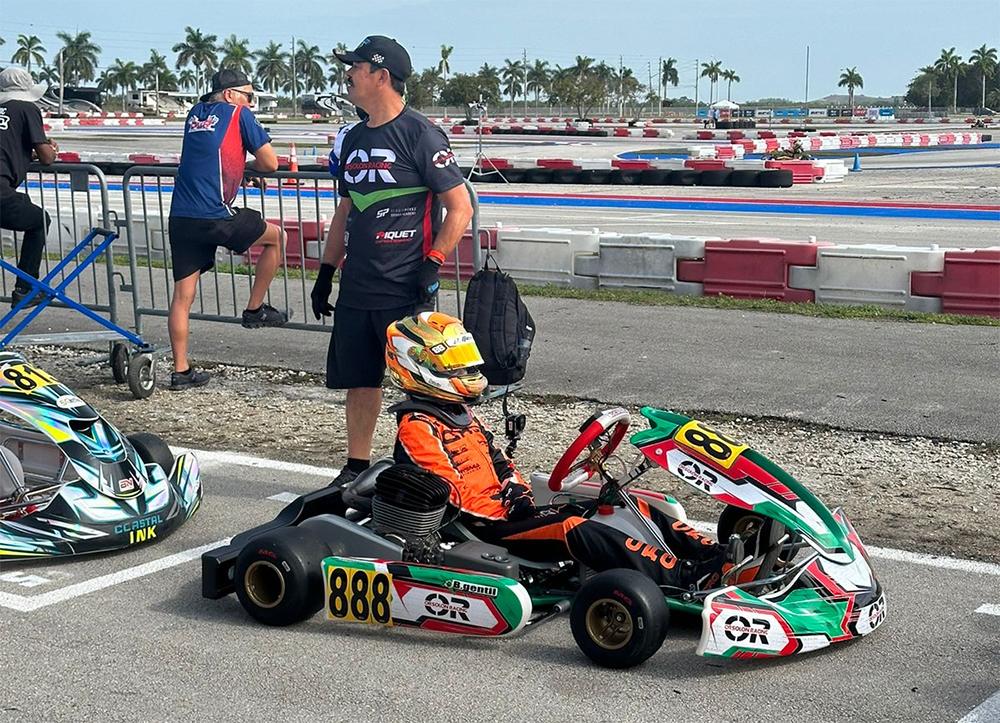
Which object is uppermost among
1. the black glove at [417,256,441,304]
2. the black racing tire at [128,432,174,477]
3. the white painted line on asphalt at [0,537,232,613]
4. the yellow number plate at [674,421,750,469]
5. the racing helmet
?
the black glove at [417,256,441,304]

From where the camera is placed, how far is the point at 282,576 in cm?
408

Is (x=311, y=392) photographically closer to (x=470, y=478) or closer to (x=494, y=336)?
(x=494, y=336)

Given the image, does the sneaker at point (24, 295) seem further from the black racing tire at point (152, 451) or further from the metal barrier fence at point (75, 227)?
the black racing tire at point (152, 451)

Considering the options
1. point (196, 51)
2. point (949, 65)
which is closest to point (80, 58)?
point (196, 51)

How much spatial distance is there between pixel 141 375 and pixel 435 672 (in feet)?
14.3

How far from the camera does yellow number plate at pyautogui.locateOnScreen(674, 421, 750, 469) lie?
12.7 feet

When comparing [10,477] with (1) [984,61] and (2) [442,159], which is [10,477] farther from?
(1) [984,61]

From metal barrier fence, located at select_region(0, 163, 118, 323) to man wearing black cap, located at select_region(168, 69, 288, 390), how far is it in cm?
74

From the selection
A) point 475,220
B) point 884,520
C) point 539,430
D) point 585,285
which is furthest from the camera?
point 585,285

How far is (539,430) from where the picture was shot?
22.2ft

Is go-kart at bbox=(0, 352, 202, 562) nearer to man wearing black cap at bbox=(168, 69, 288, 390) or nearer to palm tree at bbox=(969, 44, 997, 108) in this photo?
man wearing black cap at bbox=(168, 69, 288, 390)

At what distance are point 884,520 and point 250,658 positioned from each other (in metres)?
2.61

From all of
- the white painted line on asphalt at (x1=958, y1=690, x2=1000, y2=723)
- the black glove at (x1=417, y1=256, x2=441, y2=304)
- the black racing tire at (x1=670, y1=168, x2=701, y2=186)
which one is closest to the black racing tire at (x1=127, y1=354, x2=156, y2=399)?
the black glove at (x1=417, y1=256, x2=441, y2=304)

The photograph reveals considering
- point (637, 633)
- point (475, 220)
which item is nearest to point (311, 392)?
point (475, 220)
